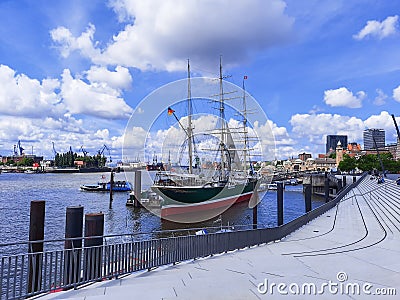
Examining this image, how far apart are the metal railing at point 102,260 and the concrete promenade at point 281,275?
0.82 feet

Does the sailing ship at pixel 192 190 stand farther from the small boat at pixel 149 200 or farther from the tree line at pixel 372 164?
the tree line at pixel 372 164

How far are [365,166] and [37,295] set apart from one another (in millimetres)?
115874

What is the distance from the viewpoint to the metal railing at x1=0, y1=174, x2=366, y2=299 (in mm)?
6695

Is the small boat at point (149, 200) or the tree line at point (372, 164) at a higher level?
the tree line at point (372, 164)

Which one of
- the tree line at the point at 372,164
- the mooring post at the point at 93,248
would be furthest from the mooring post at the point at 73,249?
the tree line at the point at 372,164

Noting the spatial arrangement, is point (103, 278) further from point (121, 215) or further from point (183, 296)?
point (121, 215)

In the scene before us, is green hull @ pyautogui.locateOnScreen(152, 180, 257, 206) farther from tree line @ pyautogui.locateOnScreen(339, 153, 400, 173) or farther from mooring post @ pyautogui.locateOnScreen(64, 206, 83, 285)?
tree line @ pyautogui.locateOnScreen(339, 153, 400, 173)

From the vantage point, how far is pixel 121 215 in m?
41.5

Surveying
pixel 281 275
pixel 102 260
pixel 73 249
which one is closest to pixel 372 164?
pixel 281 275

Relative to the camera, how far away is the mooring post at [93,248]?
24.4 feet

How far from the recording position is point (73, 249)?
7336 millimetres

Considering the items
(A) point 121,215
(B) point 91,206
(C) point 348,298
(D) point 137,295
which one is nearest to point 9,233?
(A) point 121,215

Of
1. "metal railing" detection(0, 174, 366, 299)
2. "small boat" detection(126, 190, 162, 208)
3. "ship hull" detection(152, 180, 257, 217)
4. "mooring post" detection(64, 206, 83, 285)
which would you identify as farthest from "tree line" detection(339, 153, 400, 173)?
"mooring post" detection(64, 206, 83, 285)

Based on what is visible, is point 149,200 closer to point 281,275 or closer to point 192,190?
point 192,190
